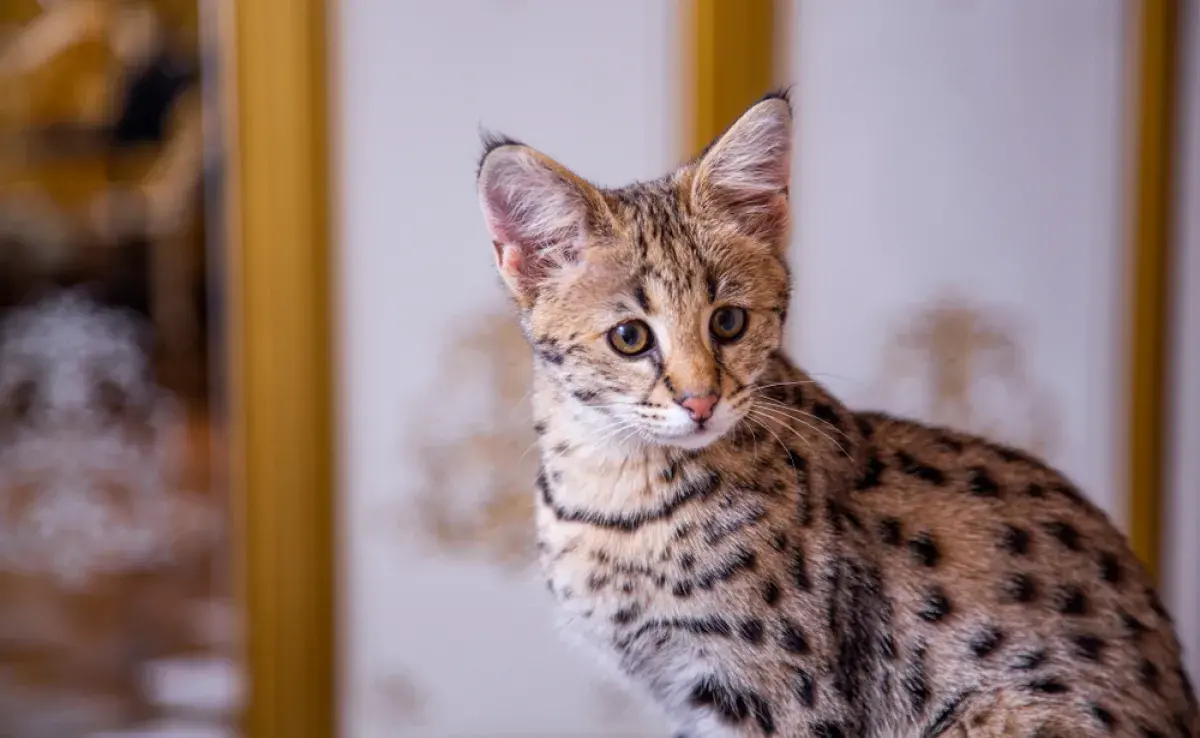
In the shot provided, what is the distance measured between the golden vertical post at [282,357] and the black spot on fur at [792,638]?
3.17ft

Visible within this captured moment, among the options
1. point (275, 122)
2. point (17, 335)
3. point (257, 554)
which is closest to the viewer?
point (275, 122)

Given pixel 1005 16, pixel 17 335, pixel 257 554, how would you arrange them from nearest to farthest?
pixel 1005 16 < pixel 257 554 < pixel 17 335

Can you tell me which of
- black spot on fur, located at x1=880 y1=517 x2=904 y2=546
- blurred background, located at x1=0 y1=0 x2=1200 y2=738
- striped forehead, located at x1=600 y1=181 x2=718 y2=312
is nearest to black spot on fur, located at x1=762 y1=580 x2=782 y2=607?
black spot on fur, located at x1=880 y1=517 x2=904 y2=546

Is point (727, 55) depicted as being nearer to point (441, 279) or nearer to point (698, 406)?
point (441, 279)

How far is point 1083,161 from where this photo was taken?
4.72 feet

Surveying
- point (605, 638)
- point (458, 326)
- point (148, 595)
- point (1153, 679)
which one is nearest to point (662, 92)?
point (458, 326)

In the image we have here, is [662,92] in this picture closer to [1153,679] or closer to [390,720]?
[1153,679]

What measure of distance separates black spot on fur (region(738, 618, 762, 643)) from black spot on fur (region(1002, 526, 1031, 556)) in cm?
23

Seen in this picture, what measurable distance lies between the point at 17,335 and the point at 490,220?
3775 millimetres

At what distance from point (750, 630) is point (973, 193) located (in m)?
0.86

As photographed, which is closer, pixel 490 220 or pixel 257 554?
pixel 490 220

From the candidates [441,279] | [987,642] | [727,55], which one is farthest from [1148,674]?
[441,279]

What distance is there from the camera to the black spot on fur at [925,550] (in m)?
0.84

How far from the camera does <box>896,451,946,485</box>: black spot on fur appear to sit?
2.92ft
